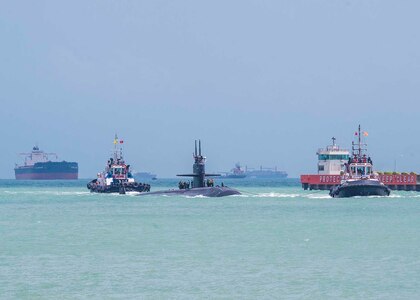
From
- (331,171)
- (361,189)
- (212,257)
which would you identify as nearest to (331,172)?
(331,171)

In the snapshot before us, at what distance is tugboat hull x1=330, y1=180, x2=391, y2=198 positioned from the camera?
12456 centimetres

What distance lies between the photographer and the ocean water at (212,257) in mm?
40344

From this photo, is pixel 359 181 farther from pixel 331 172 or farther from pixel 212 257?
pixel 212 257

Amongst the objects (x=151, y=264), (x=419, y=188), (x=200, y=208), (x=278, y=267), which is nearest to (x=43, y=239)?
(x=151, y=264)

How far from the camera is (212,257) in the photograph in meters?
51.5

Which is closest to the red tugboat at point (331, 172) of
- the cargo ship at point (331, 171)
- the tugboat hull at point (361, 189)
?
the cargo ship at point (331, 171)

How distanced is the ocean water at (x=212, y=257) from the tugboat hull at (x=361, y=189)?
114 ft

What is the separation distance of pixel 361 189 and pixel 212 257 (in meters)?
75.8

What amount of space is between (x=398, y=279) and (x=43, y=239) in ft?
94.3

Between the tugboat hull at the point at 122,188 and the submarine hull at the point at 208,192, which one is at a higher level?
the tugboat hull at the point at 122,188

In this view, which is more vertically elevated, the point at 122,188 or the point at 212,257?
the point at 122,188

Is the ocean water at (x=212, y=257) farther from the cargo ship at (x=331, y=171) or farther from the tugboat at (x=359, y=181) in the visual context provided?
the cargo ship at (x=331, y=171)

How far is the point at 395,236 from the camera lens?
214ft

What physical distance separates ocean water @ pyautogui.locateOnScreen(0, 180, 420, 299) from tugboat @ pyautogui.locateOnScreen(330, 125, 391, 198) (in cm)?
3520
